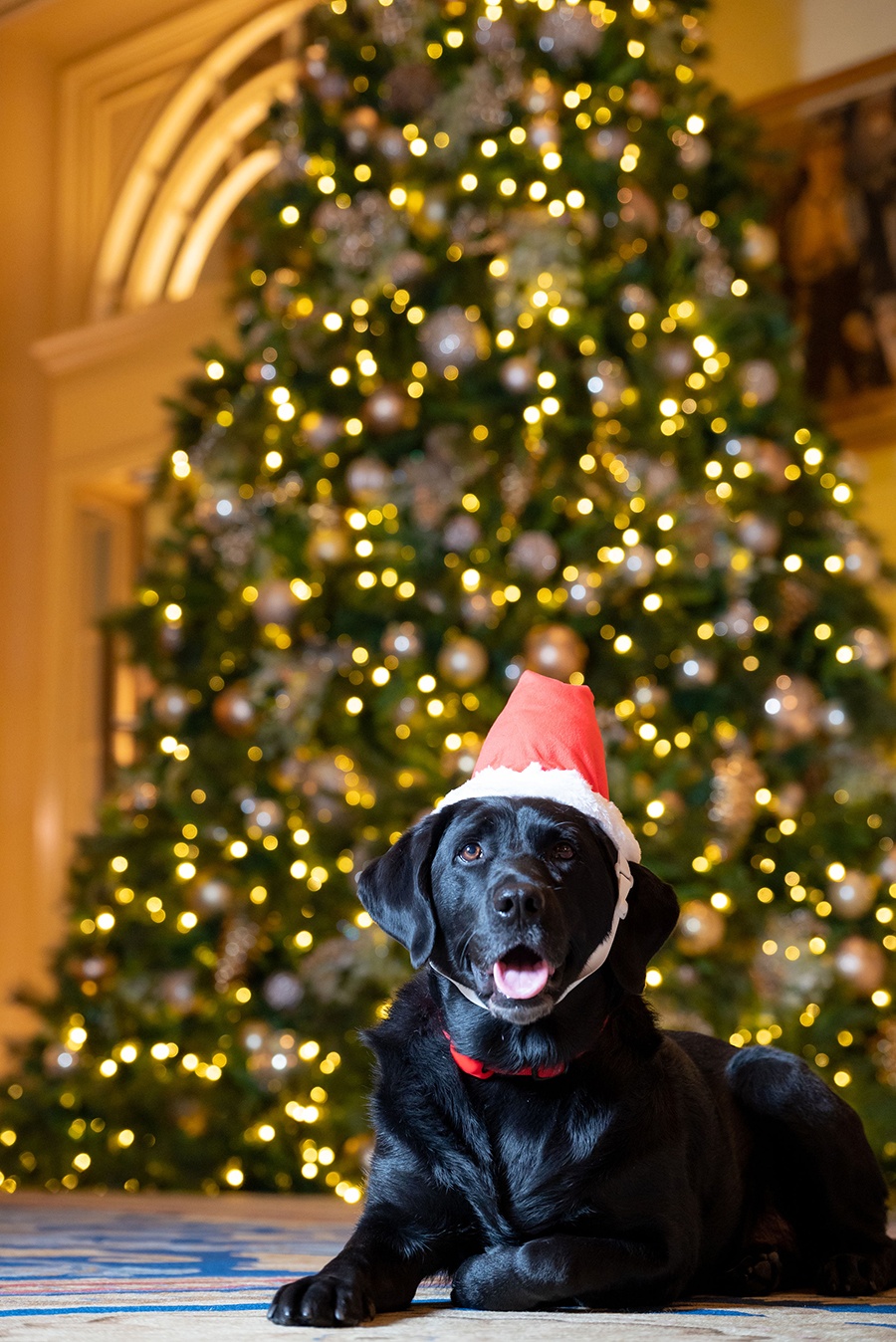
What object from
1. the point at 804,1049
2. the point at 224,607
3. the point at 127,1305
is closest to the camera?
the point at 127,1305

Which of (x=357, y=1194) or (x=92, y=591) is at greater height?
(x=92, y=591)

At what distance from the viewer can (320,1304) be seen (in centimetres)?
138

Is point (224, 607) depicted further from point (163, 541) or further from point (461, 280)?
Result: point (461, 280)

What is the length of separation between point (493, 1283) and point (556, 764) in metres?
0.62

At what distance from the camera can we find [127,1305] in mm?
1567

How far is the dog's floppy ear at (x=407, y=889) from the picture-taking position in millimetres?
1692

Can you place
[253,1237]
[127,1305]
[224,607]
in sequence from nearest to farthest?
[127,1305] < [253,1237] < [224,607]

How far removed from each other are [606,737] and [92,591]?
12.9 ft

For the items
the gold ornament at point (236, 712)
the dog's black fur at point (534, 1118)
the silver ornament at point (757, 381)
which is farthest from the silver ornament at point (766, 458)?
the dog's black fur at point (534, 1118)

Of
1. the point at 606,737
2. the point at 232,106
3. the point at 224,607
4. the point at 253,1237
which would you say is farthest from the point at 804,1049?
the point at 232,106

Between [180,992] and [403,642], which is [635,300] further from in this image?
[180,992]

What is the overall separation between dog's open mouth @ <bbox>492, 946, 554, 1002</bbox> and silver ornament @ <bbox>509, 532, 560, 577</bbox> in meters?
2.60

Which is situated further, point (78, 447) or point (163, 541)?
point (78, 447)

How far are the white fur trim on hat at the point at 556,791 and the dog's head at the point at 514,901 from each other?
0.02 m
